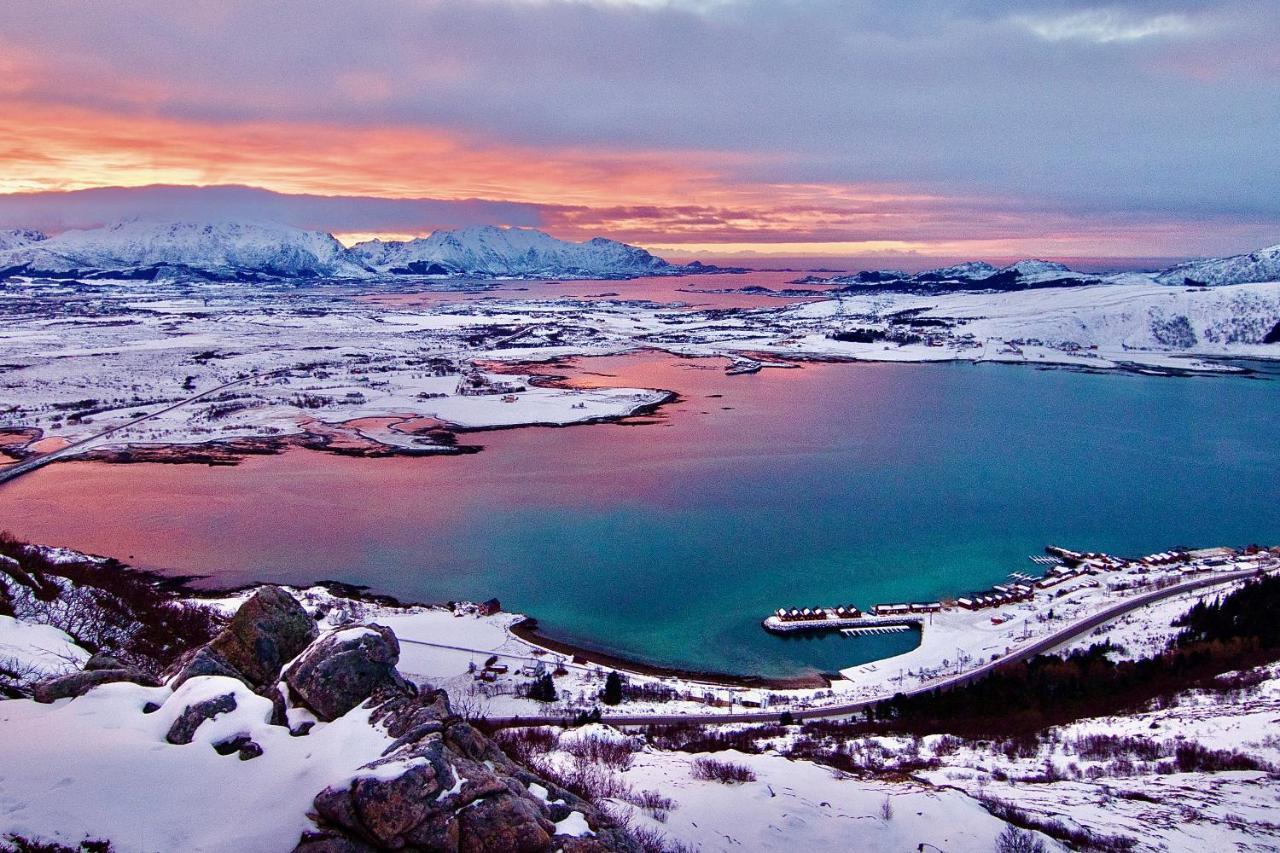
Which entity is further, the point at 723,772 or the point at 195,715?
the point at 723,772

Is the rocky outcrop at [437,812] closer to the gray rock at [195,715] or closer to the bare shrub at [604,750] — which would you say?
the gray rock at [195,715]

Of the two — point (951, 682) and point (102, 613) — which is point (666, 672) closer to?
point (951, 682)

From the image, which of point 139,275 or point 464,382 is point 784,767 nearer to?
point 464,382

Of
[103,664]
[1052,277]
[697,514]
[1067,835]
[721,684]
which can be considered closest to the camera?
[103,664]

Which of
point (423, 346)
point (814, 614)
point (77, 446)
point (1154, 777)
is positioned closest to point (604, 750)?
point (1154, 777)

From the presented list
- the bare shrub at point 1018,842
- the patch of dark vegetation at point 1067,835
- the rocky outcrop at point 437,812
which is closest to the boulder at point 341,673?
the rocky outcrop at point 437,812
